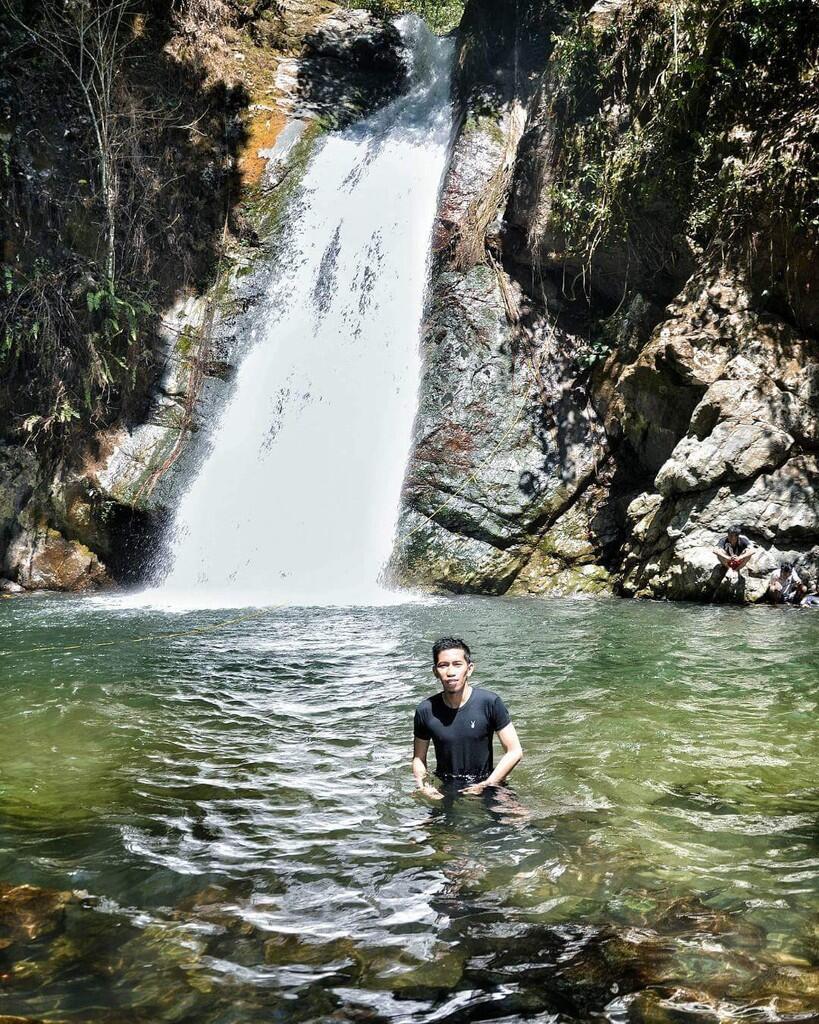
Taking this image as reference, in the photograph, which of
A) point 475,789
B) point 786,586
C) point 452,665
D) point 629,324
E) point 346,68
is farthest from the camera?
point 346,68

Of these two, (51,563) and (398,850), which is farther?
(51,563)

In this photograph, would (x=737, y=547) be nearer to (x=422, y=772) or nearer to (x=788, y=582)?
(x=788, y=582)

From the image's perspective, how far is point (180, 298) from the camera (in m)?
18.4

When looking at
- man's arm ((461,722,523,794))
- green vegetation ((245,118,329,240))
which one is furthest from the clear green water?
green vegetation ((245,118,329,240))

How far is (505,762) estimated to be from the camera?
439cm

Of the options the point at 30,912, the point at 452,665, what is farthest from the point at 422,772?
the point at 30,912

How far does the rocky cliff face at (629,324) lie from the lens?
39.8 ft

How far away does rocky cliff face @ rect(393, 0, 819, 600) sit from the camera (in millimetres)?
12133

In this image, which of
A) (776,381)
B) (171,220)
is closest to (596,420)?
(776,381)

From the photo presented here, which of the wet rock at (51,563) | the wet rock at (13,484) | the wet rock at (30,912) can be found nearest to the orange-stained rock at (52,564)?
the wet rock at (51,563)

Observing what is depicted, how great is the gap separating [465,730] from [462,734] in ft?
0.10

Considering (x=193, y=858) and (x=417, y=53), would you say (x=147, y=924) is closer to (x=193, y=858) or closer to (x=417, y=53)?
(x=193, y=858)

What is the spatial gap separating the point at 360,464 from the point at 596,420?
4.68m

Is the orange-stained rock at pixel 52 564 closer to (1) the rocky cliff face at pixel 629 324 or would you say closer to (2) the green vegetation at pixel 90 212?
(2) the green vegetation at pixel 90 212
